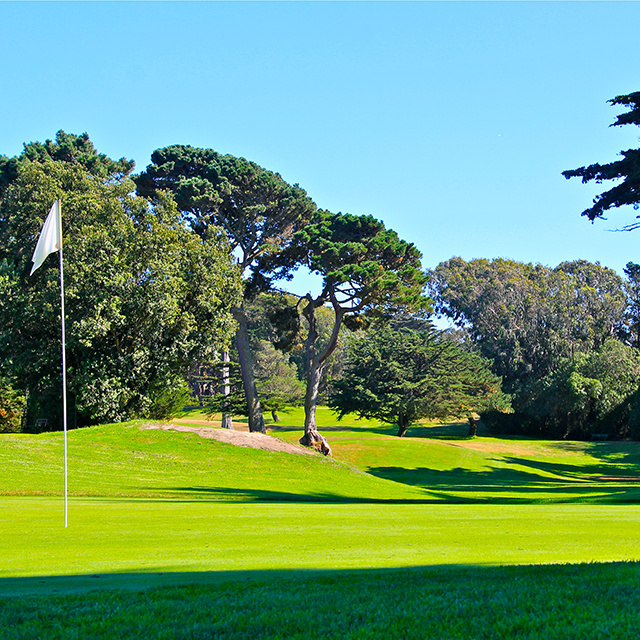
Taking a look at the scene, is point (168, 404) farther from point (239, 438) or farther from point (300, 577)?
point (300, 577)

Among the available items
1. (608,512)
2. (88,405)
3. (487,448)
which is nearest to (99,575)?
(608,512)

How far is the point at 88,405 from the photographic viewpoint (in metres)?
30.7

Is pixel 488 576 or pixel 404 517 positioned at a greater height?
pixel 488 576

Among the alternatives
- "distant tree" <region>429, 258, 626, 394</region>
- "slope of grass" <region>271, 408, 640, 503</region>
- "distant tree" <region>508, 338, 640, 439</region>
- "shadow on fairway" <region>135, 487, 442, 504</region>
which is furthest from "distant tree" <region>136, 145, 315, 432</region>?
"distant tree" <region>508, 338, 640, 439</region>

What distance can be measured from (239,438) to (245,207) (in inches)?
646

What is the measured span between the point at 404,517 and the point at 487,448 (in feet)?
134

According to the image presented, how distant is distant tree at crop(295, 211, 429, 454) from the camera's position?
127 feet

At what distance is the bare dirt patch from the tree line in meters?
3.77

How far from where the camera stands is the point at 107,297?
98.1ft

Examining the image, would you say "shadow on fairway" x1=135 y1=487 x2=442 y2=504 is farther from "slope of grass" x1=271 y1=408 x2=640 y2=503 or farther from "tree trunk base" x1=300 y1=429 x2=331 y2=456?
"tree trunk base" x1=300 y1=429 x2=331 y2=456

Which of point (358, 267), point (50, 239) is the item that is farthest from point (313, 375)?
point (50, 239)

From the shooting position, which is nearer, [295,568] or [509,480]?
[295,568]

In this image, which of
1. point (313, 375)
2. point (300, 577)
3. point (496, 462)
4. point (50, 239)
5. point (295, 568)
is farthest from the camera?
point (496, 462)

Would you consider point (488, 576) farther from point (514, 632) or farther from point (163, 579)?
point (163, 579)
